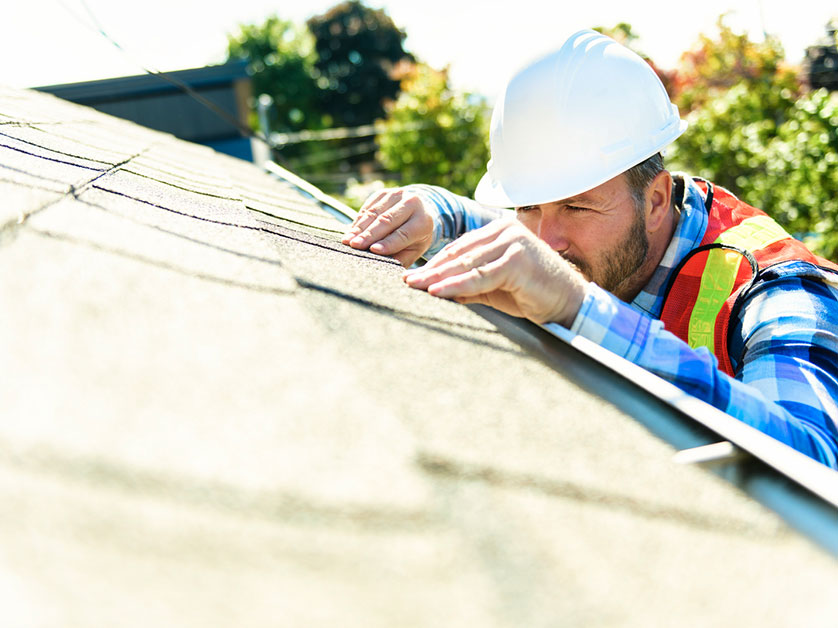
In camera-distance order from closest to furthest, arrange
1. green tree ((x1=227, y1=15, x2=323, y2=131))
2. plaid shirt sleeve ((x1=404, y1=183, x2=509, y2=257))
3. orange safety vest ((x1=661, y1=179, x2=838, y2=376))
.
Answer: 1. orange safety vest ((x1=661, y1=179, x2=838, y2=376))
2. plaid shirt sleeve ((x1=404, y1=183, x2=509, y2=257))
3. green tree ((x1=227, y1=15, x2=323, y2=131))

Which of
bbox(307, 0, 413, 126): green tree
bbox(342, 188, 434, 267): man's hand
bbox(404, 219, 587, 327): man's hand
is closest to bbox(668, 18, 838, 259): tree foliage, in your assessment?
bbox(342, 188, 434, 267): man's hand

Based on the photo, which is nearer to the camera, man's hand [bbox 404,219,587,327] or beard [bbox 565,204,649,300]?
man's hand [bbox 404,219,587,327]

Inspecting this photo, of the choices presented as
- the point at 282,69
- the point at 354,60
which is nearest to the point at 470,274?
the point at 282,69

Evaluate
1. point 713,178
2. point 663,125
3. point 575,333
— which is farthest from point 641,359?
point 713,178

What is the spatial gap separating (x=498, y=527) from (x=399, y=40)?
4005 cm

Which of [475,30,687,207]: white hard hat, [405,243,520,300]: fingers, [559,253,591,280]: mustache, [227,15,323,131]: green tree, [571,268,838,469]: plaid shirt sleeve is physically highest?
[227,15,323,131]: green tree

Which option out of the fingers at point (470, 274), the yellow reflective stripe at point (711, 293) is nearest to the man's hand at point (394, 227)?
the fingers at point (470, 274)

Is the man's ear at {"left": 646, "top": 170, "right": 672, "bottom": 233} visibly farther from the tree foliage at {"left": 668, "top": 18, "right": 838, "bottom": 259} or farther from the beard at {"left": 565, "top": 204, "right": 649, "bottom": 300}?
the tree foliage at {"left": 668, "top": 18, "right": 838, "bottom": 259}

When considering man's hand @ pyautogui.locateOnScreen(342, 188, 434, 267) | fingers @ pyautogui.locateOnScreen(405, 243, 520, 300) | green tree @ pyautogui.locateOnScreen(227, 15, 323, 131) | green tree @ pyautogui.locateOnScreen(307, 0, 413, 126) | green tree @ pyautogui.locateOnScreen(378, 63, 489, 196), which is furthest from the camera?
green tree @ pyautogui.locateOnScreen(307, 0, 413, 126)

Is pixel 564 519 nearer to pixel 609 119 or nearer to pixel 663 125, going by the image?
pixel 609 119

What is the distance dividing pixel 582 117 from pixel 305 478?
1.95 m

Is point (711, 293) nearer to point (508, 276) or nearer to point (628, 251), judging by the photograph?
point (628, 251)

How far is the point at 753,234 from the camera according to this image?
7.15 feet

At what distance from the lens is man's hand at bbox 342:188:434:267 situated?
2117 millimetres
